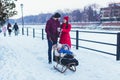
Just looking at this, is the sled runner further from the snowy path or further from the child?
the snowy path

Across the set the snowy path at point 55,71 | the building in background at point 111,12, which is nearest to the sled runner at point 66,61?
the snowy path at point 55,71

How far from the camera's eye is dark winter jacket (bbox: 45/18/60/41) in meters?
9.11

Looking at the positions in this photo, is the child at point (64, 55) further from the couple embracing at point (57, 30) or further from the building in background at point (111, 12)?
the building in background at point (111, 12)

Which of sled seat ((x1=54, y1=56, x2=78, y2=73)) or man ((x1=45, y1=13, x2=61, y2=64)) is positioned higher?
man ((x1=45, y1=13, x2=61, y2=64))

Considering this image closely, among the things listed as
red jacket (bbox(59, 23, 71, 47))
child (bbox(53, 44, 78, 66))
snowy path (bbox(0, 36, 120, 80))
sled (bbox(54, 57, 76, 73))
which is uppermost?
red jacket (bbox(59, 23, 71, 47))

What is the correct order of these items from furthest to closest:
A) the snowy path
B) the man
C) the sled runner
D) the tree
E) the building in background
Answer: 1. the building in background
2. the tree
3. the man
4. the sled runner
5. the snowy path

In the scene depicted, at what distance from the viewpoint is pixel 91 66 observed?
909 centimetres

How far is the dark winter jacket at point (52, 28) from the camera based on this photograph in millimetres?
9109

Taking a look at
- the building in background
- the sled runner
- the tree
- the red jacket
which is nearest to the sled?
the sled runner

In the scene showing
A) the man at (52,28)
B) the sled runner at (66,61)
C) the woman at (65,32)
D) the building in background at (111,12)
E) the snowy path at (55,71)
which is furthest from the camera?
the building in background at (111,12)

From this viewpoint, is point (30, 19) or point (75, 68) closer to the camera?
point (75, 68)

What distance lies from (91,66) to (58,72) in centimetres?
140

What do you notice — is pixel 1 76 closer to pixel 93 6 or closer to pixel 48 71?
pixel 48 71

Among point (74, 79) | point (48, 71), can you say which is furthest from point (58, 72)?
point (74, 79)
